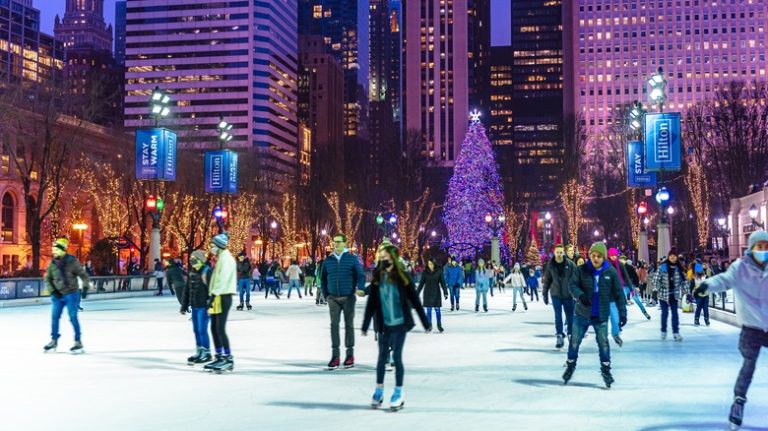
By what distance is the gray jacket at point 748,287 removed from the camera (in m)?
6.79

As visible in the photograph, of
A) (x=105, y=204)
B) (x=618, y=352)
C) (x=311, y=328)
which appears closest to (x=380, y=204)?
(x=105, y=204)

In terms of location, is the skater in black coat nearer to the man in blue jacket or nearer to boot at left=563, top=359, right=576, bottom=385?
the man in blue jacket

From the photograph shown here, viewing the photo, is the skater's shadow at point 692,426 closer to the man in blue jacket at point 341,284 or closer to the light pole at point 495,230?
the man in blue jacket at point 341,284

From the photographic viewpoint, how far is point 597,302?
9156 mm

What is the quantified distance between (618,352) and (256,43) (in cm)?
16367

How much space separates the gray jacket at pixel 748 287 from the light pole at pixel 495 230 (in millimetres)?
41313

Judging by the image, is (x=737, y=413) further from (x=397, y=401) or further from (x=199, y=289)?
(x=199, y=289)

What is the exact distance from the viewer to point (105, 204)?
5231cm

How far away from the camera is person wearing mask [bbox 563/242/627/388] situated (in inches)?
356

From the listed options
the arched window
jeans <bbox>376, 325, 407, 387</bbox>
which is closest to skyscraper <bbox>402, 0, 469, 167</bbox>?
the arched window

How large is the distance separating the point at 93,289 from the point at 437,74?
529 ft

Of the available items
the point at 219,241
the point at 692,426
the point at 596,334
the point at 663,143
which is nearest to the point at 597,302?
the point at 596,334

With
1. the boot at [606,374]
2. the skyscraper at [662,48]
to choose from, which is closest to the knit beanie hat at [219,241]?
the boot at [606,374]

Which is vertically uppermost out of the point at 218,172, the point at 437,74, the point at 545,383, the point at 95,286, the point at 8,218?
Answer: the point at 437,74
